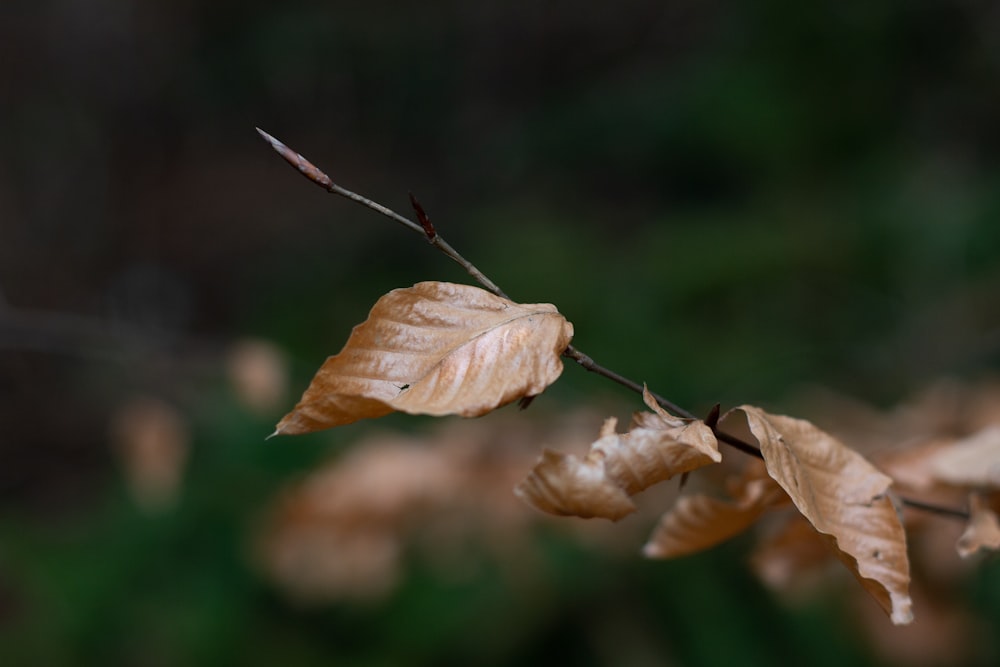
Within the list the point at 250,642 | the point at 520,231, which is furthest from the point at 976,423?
the point at 520,231

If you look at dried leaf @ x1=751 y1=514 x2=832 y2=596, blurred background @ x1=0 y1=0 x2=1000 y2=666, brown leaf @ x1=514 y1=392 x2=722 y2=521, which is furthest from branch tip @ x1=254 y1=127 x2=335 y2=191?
blurred background @ x1=0 y1=0 x2=1000 y2=666

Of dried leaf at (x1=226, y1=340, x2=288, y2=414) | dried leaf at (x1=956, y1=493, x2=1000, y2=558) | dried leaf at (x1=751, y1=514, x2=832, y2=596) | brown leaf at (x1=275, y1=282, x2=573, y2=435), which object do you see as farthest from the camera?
dried leaf at (x1=226, y1=340, x2=288, y2=414)

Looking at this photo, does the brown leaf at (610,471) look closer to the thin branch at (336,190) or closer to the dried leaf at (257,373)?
the thin branch at (336,190)

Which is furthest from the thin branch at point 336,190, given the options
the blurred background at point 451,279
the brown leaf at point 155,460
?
the brown leaf at point 155,460

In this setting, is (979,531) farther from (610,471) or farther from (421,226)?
(421,226)

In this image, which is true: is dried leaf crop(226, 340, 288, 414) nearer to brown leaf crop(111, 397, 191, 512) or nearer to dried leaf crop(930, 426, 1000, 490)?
brown leaf crop(111, 397, 191, 512)

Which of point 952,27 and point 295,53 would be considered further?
point 295,53

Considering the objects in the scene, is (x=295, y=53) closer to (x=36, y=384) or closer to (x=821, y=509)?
(x=36, y=384)
